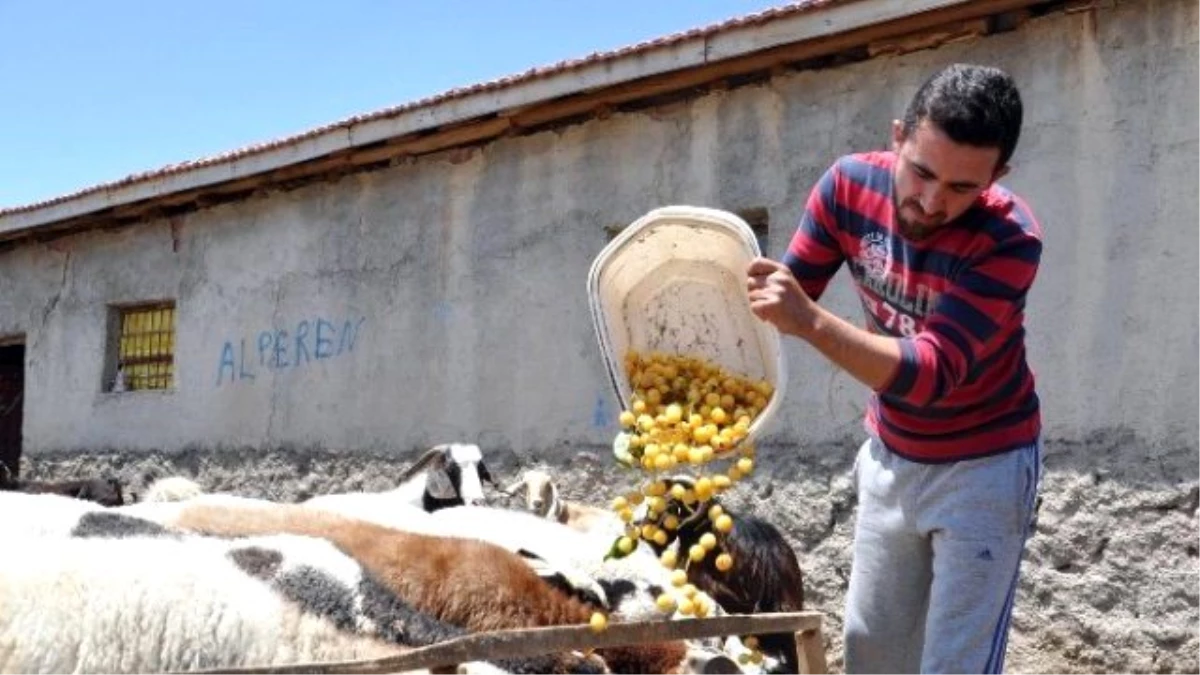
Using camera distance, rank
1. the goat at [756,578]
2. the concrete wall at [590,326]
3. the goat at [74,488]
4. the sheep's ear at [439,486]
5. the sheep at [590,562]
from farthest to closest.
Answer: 1. the goat at [74,488]
2. the sheep's ear at [439,486]
3. the concrete wall at [590,326]
4. the goat at [756,578]
5. the sheep at [590,562]

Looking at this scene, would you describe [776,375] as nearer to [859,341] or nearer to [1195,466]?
[859,341]

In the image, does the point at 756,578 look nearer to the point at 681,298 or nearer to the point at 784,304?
the point at 681,298

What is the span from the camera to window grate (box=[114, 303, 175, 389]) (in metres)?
11.3

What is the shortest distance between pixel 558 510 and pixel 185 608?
3178mm

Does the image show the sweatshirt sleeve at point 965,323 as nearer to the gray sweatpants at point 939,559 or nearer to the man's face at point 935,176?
the man's face at point 935,176

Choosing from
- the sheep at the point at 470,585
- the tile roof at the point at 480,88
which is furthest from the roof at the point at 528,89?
the sheep at the point at 470,585

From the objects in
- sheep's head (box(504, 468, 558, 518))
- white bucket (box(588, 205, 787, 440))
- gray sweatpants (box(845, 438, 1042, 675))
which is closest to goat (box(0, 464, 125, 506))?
sheep's head (box(504, 468, 558, 518))

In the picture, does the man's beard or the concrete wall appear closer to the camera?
the man's beard

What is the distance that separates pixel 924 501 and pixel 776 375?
17.9 inches

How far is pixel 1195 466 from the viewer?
5.67 meters

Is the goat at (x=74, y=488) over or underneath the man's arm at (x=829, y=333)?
underneath

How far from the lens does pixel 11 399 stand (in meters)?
13.4

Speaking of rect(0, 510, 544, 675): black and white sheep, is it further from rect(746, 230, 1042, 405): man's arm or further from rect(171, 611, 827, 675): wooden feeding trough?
rect(746, 230, 1042, 405): man's arm

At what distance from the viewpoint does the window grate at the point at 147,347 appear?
1127 cm
